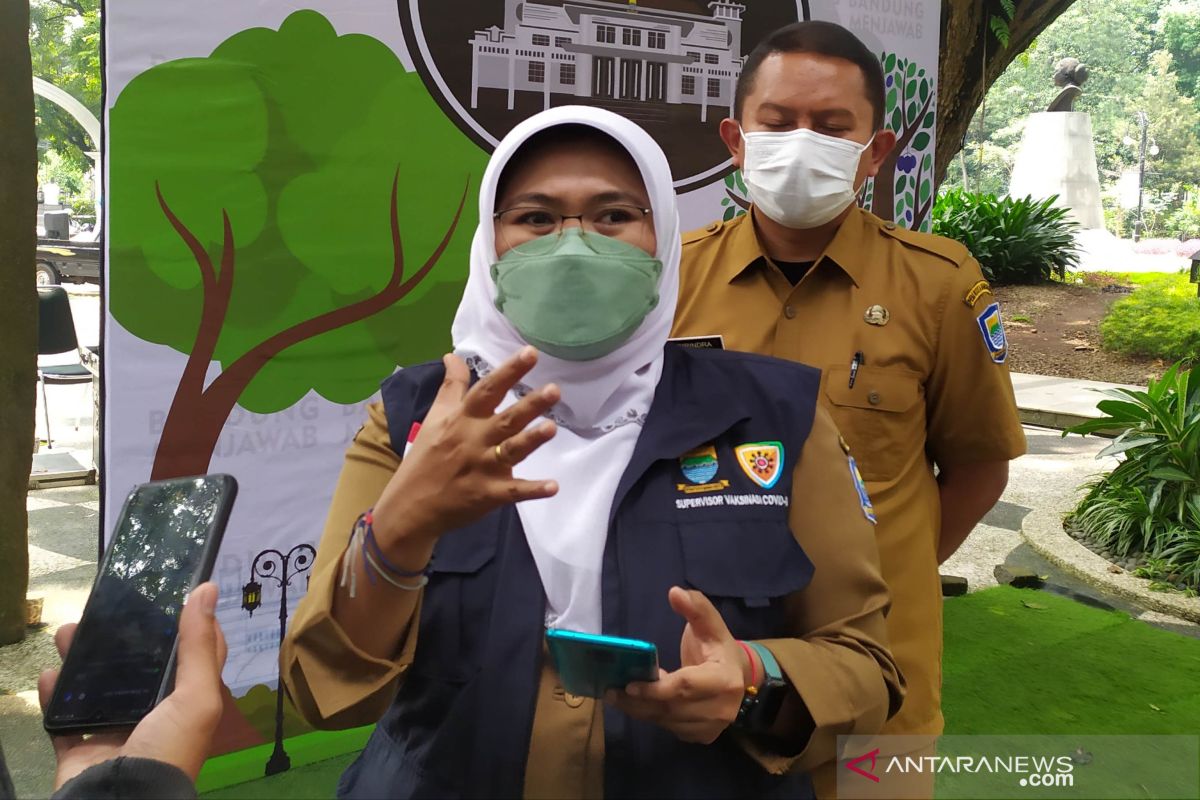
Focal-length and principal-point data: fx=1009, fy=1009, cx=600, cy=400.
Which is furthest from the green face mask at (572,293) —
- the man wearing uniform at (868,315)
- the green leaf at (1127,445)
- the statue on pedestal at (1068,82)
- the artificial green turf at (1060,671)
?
the statue on pedestal at (1068,82)

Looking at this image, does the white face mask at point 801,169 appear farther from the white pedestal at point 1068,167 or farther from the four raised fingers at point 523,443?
the white pedestal at point 1068,167

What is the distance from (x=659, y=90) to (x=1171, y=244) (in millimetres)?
27184

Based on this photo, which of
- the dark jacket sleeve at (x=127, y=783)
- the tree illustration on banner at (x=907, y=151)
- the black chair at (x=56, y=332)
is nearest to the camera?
the dark jacket sleeve at (x=127, y=783)

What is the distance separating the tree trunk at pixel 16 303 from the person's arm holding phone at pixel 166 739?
317 centimetres

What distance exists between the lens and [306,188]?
286cm

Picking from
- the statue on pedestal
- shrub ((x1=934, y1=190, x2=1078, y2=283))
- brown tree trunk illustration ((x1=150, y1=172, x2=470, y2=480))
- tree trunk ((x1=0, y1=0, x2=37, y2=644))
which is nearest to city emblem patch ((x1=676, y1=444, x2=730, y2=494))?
brown tree trunk illustration ((x1=150, y1=172, x2=470, y2=480))

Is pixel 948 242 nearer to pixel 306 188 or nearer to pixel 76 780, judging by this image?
pixel 306 188

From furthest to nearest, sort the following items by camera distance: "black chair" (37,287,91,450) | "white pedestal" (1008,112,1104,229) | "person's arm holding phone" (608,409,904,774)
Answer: "white pedestal" (1008,112,1104,229), "black chair" (37,287,91,450), "person's arm holding phone" (608,409,904,774)

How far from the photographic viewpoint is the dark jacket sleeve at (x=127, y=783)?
898 mm

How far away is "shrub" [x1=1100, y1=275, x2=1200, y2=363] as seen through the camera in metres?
13.2

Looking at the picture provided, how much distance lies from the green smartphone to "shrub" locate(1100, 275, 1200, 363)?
1351cm

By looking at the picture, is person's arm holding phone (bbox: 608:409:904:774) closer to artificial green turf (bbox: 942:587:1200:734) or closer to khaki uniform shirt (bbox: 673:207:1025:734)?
khaki uniform shirt (bbox: 673:207:1025:734)

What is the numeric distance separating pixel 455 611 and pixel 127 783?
0.42 meters

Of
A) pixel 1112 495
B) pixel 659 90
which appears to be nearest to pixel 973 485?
pixel 659 90
